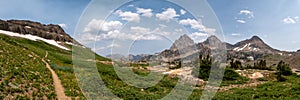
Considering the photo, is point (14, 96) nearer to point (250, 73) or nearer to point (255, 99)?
point (255, 99)

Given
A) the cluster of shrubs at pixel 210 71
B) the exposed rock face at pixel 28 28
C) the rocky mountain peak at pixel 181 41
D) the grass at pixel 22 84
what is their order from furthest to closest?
the exposed rock face at pixel 28 28, the cluster of shrubs at pixel 210 71, the rocky mountain peak at pixel 181 41, the grass at pixel 22 84

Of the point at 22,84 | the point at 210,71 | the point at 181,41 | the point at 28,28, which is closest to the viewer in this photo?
the point at 22,84

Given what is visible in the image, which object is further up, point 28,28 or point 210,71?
point 28,28

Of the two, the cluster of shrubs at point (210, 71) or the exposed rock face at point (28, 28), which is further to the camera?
the exposed rock face at point (28, 28)

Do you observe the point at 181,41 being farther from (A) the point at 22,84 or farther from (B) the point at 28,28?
(B) the point at 28,28

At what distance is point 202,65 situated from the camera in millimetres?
67812

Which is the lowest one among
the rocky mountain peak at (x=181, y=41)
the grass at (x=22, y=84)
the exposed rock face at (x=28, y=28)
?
the grass at (x=22, y=84)

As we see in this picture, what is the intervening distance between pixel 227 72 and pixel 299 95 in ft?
95.0

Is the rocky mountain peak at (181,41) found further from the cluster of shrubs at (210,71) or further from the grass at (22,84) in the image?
the grass at (22,84)

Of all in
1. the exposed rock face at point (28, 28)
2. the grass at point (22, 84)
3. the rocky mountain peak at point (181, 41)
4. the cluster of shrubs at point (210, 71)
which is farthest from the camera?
the exposed rock face at point (28, 28)

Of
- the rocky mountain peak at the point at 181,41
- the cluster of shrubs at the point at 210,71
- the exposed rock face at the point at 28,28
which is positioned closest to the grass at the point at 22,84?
the rocky mountain peak at the point at 181,41

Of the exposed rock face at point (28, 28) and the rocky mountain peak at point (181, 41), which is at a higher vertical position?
the exposed rock face at point (28, 28)

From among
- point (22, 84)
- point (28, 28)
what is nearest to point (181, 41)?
point (22, 84)

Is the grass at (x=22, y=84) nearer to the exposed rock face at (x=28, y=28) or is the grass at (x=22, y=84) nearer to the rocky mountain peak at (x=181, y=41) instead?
the rocky mountain peak at (x=181, y=41)
